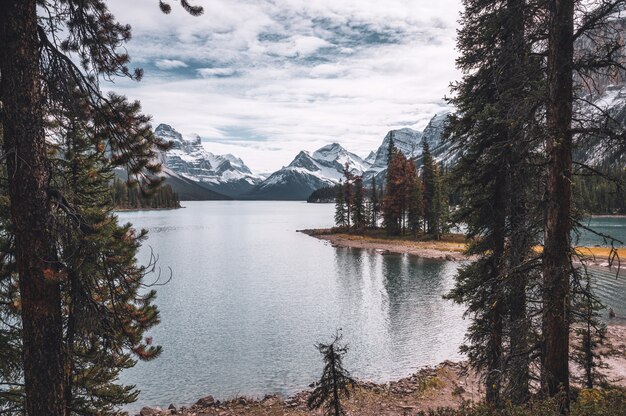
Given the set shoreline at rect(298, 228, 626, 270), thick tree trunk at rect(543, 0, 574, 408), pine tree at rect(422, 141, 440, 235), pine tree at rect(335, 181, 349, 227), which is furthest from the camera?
pine tree at rect(335, 181, 349, 227)

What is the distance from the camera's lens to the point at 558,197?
19.9 feet

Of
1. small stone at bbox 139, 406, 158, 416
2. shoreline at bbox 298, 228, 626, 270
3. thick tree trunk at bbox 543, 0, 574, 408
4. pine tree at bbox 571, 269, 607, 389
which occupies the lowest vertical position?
small stone at bbox 139, 406, 158, 416

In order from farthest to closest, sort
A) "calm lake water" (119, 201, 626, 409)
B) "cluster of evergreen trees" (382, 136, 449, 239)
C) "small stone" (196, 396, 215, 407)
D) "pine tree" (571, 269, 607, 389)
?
"cluster of evergreen trees" (382, 136, 449, 239), "calm lake water" (119, 201, 626, 409), "small stone" (196, 396, 215, 407), "pine tree" (571, 269, 607, 389)

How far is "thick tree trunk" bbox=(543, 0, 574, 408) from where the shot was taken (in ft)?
19.5

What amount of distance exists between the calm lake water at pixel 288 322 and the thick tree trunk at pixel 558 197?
13446mm

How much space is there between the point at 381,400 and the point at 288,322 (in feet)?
37.9

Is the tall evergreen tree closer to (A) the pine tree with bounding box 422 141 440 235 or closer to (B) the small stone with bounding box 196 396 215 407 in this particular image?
(A) the pine tree with bounding box 422 141 440 235

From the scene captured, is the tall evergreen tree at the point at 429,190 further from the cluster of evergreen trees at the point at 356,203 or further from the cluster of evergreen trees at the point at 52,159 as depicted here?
the cluster of evergreen trees at the point at 52,159

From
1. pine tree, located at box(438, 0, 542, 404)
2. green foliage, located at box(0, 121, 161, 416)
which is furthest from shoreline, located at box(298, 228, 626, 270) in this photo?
green foliage, located at box(0, 121, 161, 416)

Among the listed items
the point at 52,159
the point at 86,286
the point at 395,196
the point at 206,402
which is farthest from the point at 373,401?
the point at 395,196

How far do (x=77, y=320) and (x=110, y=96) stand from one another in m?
3.01

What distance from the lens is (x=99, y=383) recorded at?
398 inches

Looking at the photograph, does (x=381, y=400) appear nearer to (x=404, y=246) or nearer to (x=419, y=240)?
(x=404, y=246)

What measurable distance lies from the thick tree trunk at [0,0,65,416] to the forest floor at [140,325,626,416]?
12.2 meters
